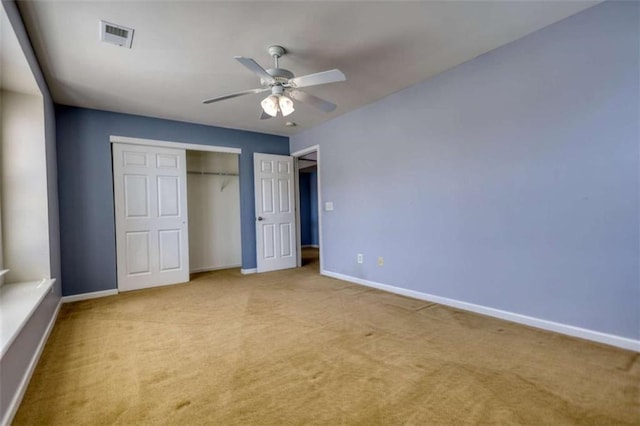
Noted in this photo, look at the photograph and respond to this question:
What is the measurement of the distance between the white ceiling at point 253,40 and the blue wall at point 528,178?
26cm

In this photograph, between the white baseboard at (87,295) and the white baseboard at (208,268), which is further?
the white baseboard at (208,268)

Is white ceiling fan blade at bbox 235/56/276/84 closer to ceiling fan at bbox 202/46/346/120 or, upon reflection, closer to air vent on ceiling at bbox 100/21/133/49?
ceiling fan at bbox 202/46/346/120

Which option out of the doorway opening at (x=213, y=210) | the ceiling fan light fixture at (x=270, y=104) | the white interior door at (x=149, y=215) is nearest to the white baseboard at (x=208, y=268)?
the doorway opening at (x=213, y=210)

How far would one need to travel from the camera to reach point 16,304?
211 centimetres

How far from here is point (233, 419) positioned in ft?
4.94

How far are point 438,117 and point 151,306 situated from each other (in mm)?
3792

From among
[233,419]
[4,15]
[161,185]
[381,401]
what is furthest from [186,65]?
[381,401]

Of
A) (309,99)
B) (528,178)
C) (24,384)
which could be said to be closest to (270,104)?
(309,99)

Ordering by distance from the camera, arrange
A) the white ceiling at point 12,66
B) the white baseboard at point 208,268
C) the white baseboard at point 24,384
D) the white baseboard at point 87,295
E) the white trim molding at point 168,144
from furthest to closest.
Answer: the white baseboard at point 208,268
the white trim molding at point 168,144
the white baseboard at point 87,295
the white ceiling at point 12,66
the white baseboard at point 24,384

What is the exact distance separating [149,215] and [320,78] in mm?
3328

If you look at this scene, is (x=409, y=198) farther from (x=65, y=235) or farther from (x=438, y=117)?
(x=65, y=235)

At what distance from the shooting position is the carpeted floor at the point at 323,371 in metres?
1.54

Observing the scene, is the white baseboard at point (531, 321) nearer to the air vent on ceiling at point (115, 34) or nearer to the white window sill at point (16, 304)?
the white window sill at point (16, 304)

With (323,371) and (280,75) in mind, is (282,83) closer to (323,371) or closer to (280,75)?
(280,75)
